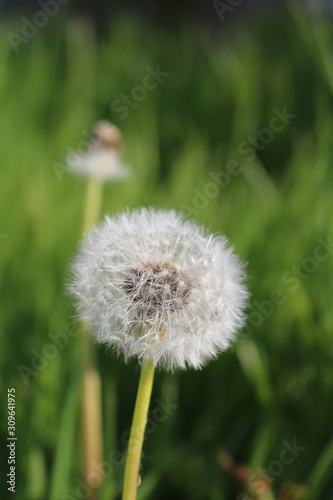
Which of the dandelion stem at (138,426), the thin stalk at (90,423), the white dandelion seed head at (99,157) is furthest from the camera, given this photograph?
the white dandelion seed head at (99,157)

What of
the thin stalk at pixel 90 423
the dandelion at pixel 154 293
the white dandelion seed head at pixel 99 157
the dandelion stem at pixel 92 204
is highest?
the white dandelion seed head at pixel 99 157

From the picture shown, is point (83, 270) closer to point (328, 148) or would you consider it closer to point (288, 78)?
point (328, 148)

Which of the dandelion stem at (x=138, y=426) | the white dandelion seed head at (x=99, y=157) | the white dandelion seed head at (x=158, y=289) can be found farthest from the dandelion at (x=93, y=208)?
the dandelion stem at (x=138, y=426)

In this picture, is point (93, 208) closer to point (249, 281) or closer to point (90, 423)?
point (90, 423)

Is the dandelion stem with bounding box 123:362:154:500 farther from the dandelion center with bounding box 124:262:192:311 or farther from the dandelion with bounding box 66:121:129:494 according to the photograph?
the dandelion with bounding box 66:121:129:494

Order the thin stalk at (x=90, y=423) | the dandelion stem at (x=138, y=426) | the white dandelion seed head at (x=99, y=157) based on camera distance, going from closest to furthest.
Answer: the dandelion stem at (x=138, y=426)
the thin stalk at (x=90, y=423)
the white dandelion seed head at (x=99, y=157)

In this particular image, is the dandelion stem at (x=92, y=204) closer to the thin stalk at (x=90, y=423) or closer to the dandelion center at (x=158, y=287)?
the thin stalk at (x=90, y=423)

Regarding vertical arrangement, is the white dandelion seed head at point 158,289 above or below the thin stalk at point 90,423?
above

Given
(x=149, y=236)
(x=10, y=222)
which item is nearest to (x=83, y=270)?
(x=149, y=236)

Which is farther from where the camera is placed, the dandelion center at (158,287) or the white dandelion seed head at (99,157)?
the white dandelion seed head at (99,157)
